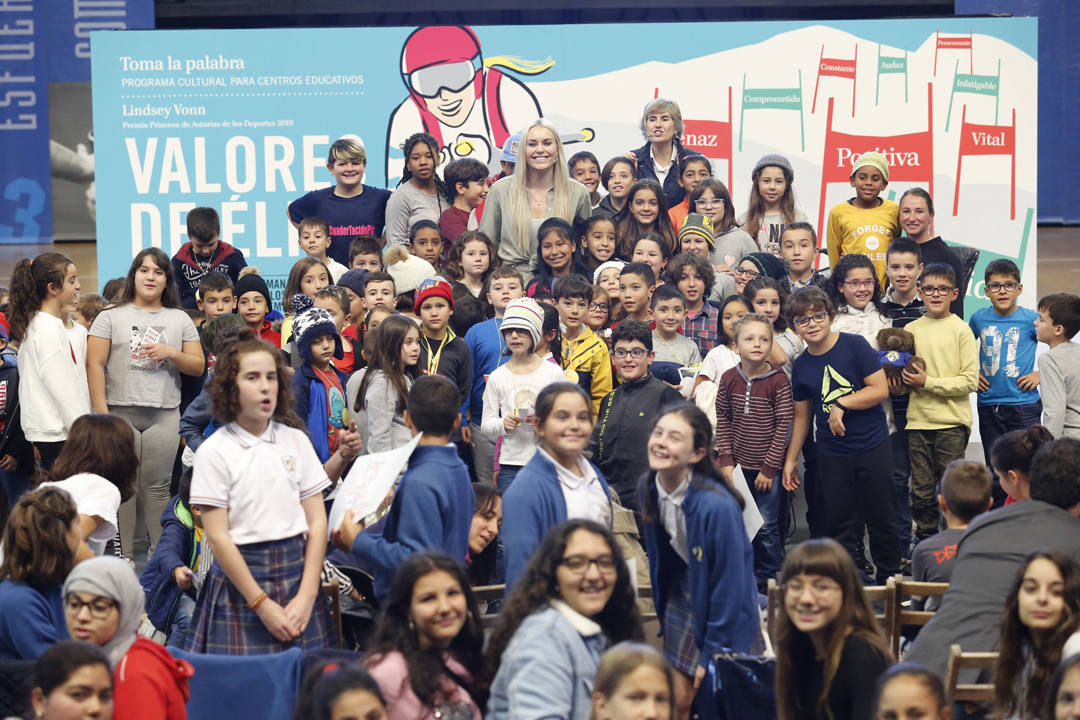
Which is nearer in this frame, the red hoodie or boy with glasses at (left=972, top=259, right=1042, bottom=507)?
the red hoodie

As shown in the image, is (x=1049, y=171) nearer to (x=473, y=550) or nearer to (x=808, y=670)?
(x=473, y=550)

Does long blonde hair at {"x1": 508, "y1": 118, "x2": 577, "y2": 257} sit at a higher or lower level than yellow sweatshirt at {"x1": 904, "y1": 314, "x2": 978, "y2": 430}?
higher

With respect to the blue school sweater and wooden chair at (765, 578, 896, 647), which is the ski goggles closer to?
the blue school sweater

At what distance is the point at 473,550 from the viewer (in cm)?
491

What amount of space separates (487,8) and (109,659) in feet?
33.2

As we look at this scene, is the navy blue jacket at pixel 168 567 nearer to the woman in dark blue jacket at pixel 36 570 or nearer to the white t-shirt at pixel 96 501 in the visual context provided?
the white t-shirt at pixel 96 501

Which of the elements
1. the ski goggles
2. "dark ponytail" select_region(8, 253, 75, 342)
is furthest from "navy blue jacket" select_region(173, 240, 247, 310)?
the ski goggles

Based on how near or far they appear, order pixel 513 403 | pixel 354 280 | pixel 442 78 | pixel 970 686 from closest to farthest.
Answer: pixel 970 686 → pixel 513 403 → pixel 354 280 → pixel 442 78

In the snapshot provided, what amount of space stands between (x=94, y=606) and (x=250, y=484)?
23.5 inches

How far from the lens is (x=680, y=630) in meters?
3.82

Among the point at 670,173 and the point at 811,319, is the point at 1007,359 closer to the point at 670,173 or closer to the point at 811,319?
the point at 811,319

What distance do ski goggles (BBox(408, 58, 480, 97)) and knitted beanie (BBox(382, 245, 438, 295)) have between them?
2.90m

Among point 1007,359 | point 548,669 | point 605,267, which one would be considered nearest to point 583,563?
point 548,669

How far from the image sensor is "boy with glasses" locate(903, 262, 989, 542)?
251 inches
